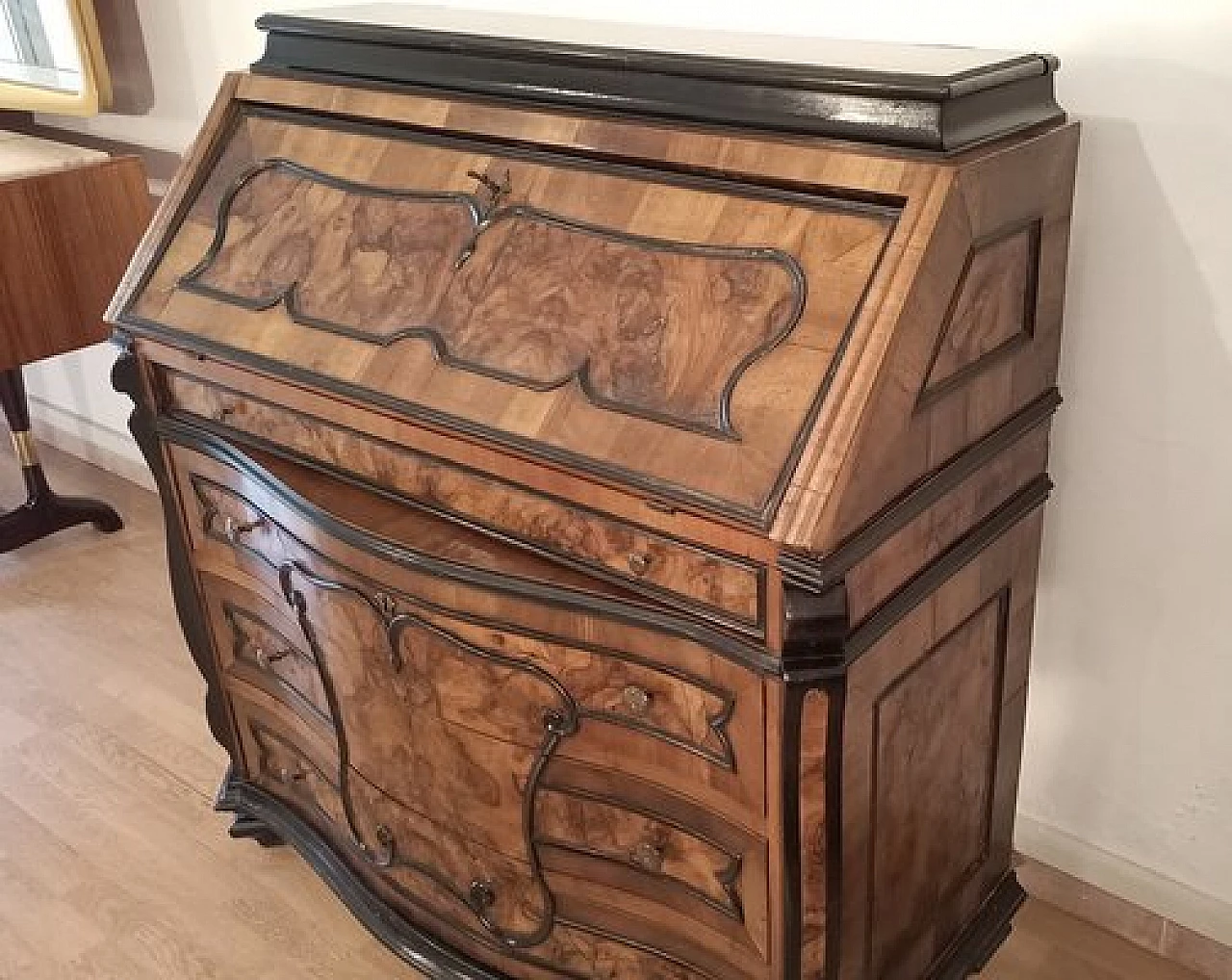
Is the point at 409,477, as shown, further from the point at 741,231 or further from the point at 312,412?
the point at 741,231

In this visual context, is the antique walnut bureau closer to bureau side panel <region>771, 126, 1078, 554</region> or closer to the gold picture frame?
bureau side panel <region>771, 126, 1078, 554</region>

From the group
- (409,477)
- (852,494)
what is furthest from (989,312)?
(409,477)

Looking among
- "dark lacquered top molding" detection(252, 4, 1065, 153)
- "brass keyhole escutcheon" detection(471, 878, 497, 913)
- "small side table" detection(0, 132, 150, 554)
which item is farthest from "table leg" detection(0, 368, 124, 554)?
"brass keyhole escutcheon" detection(471, 878, 497, 913)

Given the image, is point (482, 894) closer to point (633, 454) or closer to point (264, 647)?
point (264, 647)

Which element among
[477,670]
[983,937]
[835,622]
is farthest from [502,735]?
[983,937]

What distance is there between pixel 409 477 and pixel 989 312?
65 cm

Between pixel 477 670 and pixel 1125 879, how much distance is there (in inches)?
38.4

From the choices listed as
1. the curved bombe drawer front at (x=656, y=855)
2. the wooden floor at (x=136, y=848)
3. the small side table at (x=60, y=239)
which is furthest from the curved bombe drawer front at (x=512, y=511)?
the small side table at (x=60, y=239)

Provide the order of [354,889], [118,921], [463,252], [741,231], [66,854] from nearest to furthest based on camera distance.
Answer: [741,231], [463,252], [354,889], [118,921], [66,854]

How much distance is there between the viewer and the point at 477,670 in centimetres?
142

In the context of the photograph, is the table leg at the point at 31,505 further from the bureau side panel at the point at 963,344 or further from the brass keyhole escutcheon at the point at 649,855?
the bureau side panel at the point at 963,344

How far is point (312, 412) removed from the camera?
152 centimetres

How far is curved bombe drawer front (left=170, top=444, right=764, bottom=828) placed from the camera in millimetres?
1268

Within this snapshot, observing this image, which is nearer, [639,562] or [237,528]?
[639,562]
